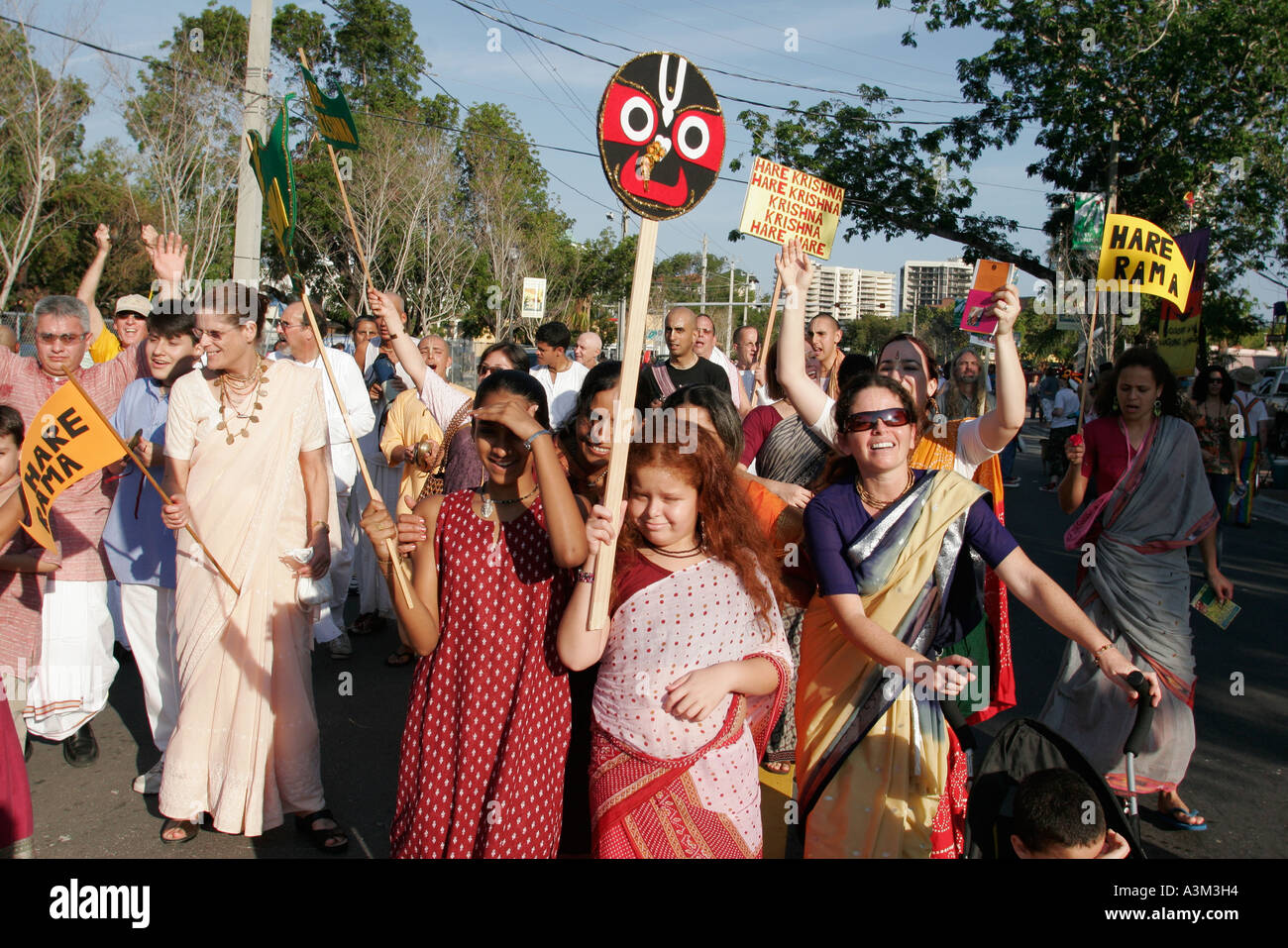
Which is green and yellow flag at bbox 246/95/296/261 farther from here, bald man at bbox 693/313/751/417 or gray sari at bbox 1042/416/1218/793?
bald man at bbox 693/313/751/417

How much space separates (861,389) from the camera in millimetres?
2828

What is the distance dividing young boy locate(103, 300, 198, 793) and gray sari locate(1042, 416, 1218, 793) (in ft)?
12.5

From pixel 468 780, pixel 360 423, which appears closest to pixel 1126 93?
pixel 360 423

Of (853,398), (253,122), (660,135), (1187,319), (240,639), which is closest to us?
(660,135)

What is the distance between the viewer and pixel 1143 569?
4.05 meters

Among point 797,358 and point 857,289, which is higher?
point 857,289

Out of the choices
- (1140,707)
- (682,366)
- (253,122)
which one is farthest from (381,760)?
(253,122)

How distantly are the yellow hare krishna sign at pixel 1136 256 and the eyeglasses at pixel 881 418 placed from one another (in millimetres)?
2595

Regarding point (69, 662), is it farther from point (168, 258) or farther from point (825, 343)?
point (825, 343)

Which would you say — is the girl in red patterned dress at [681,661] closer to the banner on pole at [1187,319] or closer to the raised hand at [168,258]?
the raised hand at [168,258]

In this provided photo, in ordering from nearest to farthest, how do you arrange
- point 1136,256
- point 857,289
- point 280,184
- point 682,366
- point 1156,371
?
1. point 280,184
2. point 1156,371
3. point 1136,256
4. point 682,366
5. point 857,289

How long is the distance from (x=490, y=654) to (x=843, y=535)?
3.32 ft
